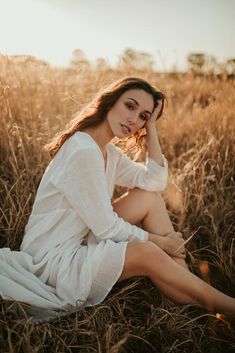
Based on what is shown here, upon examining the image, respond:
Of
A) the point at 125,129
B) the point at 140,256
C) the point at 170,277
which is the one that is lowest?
the point at 170,277

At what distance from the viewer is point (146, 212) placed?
245 cm

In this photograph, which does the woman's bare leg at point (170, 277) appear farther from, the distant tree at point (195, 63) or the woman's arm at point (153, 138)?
the distant tree at point (195, 63)

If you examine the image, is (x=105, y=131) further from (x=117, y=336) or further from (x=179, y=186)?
(x=117, y=336)

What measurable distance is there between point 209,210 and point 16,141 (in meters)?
1.44

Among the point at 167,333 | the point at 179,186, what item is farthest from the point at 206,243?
the point at 167,333

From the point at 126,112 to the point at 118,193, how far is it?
36.9 inches

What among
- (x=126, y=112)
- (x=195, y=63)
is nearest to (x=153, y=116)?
(x=126, y=112)

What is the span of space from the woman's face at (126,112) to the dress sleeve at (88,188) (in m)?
0.30

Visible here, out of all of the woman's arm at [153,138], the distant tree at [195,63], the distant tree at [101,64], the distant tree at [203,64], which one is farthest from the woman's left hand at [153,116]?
the distant tree at [195,63]

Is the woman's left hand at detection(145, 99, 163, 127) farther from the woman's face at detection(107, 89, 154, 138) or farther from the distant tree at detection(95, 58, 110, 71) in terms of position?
the distant tree at detection(95, 58, 110, 71)

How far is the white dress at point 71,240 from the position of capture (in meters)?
1.95

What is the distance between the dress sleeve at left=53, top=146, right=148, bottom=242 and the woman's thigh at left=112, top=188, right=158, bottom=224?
0.37 meters

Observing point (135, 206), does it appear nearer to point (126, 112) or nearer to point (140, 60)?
point (126, 112)

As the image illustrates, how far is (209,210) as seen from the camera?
9.44 ft
